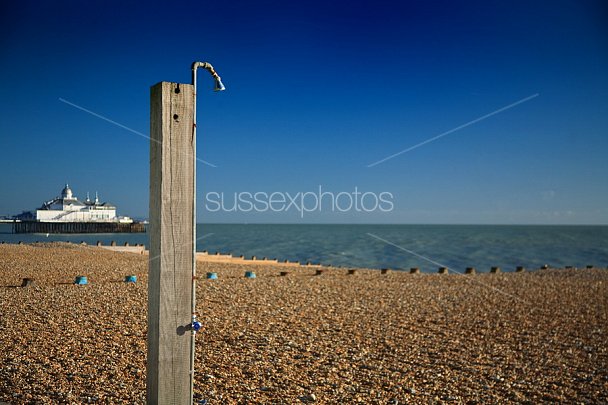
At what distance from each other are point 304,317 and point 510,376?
3.83 m

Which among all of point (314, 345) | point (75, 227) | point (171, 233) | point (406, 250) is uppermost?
point (171, 233)

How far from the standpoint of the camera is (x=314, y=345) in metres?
6.80

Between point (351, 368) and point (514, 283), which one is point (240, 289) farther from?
point (514, 283)

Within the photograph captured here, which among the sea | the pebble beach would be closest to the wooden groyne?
the sea

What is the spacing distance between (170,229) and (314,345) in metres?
4.71

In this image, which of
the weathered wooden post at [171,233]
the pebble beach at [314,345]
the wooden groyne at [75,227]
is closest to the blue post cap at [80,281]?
the pebble beach at [314,345]

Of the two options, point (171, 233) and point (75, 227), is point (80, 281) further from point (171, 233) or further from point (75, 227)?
point (75, 227)

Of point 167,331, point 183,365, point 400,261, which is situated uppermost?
point 167,331

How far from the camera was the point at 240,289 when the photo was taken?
464 inches

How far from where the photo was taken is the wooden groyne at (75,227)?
77062mm

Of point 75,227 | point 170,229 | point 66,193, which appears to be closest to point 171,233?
point 170,229

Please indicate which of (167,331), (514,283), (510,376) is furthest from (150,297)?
(514,283)

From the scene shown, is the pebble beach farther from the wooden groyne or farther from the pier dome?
the pier dome

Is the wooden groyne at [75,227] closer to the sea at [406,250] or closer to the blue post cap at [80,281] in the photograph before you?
the sea at [406,250]
